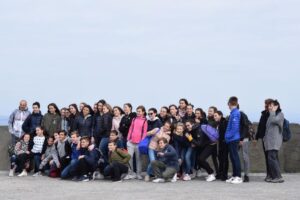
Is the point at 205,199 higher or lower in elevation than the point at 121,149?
lower

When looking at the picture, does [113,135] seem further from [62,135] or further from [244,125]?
[244,125]

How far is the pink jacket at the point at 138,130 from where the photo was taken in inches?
499

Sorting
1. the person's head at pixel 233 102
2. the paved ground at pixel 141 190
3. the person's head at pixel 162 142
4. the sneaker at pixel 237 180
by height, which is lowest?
the paved ground at pixel 141 190

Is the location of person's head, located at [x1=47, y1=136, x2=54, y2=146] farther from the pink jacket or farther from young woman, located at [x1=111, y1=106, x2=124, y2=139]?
the pink jacket

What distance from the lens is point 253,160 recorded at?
14.2 meters

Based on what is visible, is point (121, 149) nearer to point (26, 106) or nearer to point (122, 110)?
point (122, 110)

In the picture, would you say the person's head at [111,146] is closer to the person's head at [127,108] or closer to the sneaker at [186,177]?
the person's head at [127,108]

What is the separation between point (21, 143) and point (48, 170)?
92 centimetres

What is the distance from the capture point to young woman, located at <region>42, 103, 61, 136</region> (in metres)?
13.9

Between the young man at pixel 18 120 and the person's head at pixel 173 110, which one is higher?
the person's head at pixel 173 110

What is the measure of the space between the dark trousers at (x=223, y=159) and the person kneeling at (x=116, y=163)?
2.02 metres

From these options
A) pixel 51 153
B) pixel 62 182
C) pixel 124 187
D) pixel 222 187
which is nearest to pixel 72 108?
pixel 51 153

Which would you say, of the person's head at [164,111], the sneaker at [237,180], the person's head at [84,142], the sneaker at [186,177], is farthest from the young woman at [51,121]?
the sneaker at [237,180]

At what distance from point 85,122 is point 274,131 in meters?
4.36
